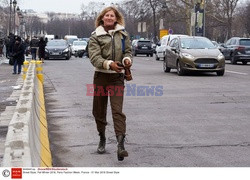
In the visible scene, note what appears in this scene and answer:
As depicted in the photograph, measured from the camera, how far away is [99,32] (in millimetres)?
7285

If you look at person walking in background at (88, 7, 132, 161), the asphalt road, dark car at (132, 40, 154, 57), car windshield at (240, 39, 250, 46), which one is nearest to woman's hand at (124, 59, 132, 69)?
person walking in background at (88, 7, 132, 161)

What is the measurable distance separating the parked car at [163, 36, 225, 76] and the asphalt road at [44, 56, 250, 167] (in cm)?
585

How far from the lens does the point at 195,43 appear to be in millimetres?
24000

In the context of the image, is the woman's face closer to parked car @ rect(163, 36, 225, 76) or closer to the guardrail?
the guardrail

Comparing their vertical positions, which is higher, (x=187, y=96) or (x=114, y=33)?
(x=114, y=33)

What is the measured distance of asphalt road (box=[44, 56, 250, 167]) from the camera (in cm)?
741

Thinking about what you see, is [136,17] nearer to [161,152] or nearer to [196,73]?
[196,73]

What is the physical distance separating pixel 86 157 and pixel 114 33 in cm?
156

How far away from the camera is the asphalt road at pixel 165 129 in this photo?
741cm

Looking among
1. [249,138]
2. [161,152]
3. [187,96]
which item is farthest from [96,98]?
[187,96]

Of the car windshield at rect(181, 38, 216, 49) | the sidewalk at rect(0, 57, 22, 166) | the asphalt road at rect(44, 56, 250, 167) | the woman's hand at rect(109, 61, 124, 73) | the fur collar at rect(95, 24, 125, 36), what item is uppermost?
the fur collar at rect(95, 24, 125, 36)

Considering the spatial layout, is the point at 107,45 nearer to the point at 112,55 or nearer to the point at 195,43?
the point at 112,55

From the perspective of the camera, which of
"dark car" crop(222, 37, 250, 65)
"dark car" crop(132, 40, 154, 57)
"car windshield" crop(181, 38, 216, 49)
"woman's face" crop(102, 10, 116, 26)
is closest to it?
"woman's face" crop(102, 10, 116, 26)

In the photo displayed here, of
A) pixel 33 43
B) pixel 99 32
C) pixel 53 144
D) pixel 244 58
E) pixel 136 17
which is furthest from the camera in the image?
pixel 136 17
